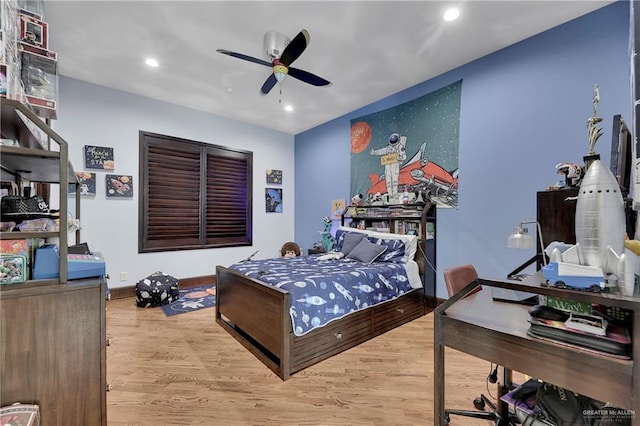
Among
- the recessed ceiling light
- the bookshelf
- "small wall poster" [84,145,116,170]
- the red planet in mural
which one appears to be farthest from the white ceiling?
the bookshelf

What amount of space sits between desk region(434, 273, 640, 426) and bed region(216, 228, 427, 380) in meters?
1.17

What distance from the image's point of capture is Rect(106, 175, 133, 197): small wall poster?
375cm

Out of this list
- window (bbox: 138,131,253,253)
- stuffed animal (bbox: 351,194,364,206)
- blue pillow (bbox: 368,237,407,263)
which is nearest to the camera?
blue pillow (bbox: 368,237,407,263)

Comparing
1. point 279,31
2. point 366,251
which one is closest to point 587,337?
point 366,251

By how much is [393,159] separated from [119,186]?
12.9ft

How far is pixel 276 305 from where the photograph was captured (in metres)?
2.05

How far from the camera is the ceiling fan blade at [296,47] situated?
2020 millimetres

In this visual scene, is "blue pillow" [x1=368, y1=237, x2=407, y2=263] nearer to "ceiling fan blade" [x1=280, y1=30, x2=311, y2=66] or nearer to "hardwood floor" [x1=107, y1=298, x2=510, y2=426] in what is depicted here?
"hardwood floor" [x1=107, y1=298, x2=510, y2=426]

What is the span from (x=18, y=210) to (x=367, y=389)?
2.11 metres

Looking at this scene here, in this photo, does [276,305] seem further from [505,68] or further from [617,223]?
[505,68]

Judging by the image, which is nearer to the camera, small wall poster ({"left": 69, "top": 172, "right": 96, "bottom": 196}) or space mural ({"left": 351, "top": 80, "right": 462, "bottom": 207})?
space mural ({"left": 351, "top": 80, "right": 462, "bottom": 207})

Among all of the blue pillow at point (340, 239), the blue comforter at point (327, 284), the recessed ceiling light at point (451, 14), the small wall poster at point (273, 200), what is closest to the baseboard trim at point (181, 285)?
the small wall poster at point (273, 200)

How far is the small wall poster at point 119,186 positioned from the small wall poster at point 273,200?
2217 mm

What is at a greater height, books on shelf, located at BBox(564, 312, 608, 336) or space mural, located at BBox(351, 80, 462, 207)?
space mural, located at BBox(351, 80, 462, 207)
